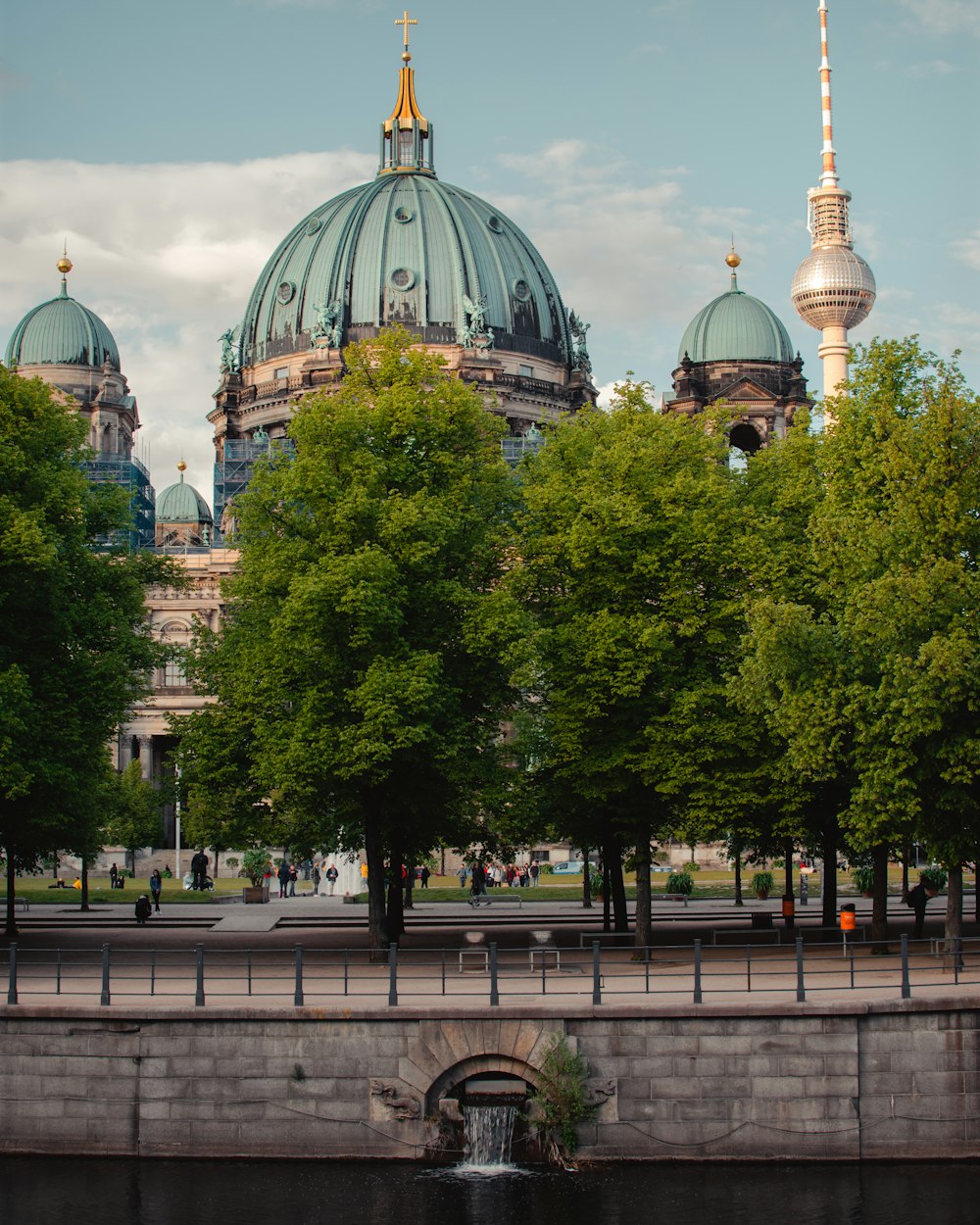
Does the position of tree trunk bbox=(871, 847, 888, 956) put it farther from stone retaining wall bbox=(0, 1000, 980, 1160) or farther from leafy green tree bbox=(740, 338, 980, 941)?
stone retaining wall bbox=(0, 1000, 980, 1160)

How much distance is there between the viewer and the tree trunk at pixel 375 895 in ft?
124

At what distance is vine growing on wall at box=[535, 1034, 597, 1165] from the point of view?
27.4m

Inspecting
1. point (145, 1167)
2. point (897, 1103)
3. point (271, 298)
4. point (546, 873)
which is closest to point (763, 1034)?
point (897, 1103)

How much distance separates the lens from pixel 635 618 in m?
39.3

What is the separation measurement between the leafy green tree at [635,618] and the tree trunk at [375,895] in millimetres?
4418

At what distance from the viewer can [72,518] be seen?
41.3 m

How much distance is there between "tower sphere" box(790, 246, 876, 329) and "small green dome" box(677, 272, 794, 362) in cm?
1688

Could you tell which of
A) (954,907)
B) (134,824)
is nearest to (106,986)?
(954,907)

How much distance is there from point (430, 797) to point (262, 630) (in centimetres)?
544

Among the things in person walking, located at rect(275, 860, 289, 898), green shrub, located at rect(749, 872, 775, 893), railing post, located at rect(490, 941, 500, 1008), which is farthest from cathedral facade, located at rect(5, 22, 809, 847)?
railing post, located at rect(490, 941, 500, 1008)

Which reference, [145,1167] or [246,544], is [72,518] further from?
[145,1167]

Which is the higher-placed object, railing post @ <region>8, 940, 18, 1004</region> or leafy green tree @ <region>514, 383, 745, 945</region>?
leafy green tree @ <region>514, 383, 745, 945</region>

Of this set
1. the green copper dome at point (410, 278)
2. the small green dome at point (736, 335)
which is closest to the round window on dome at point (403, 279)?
the green copper dome at point (410, 278)

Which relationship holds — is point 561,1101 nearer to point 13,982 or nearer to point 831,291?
point 13,982
